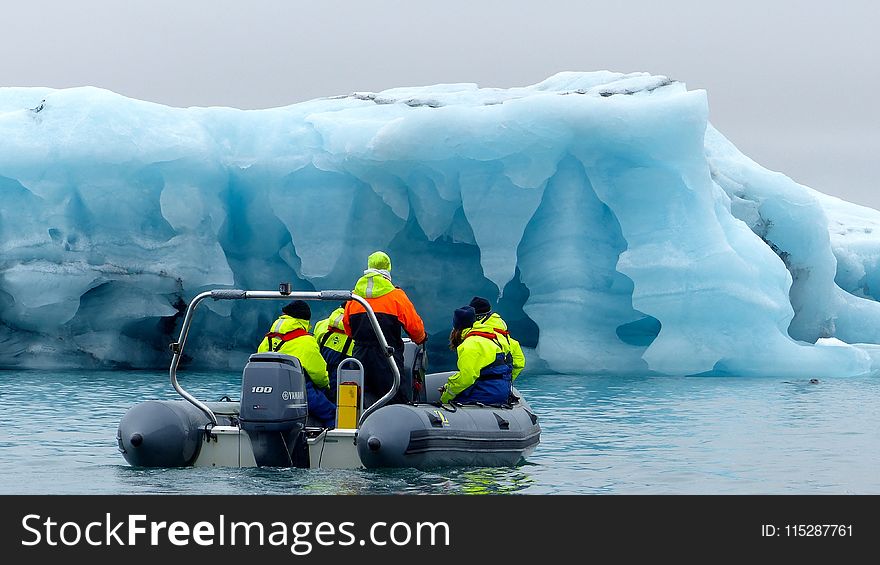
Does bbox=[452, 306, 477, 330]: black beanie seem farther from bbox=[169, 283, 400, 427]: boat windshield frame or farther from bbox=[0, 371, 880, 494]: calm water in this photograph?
bbox=[0, 371, 880, 494]: calm water

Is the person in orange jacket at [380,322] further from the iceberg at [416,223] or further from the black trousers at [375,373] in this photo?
the iceberg at [416,223]

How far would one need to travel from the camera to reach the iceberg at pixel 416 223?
59.6ft

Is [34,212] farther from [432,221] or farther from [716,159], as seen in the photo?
[716,159]

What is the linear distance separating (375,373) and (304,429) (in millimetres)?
721

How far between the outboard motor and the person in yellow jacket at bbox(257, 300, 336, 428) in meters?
0.31

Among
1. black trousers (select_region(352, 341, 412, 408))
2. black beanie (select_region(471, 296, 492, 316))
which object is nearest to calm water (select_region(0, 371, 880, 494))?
black trousers (select_region(352, 341, 412, 408))

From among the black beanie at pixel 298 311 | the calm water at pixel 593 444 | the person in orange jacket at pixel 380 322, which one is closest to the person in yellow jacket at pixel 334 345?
the person in orange jacket at pixel 380 322

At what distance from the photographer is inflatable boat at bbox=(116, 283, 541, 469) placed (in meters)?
8.53

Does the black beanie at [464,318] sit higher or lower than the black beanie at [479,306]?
lower

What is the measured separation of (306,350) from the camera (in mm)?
9000

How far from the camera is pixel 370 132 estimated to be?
18.9m

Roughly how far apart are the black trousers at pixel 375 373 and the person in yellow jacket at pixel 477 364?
18.8 inches
